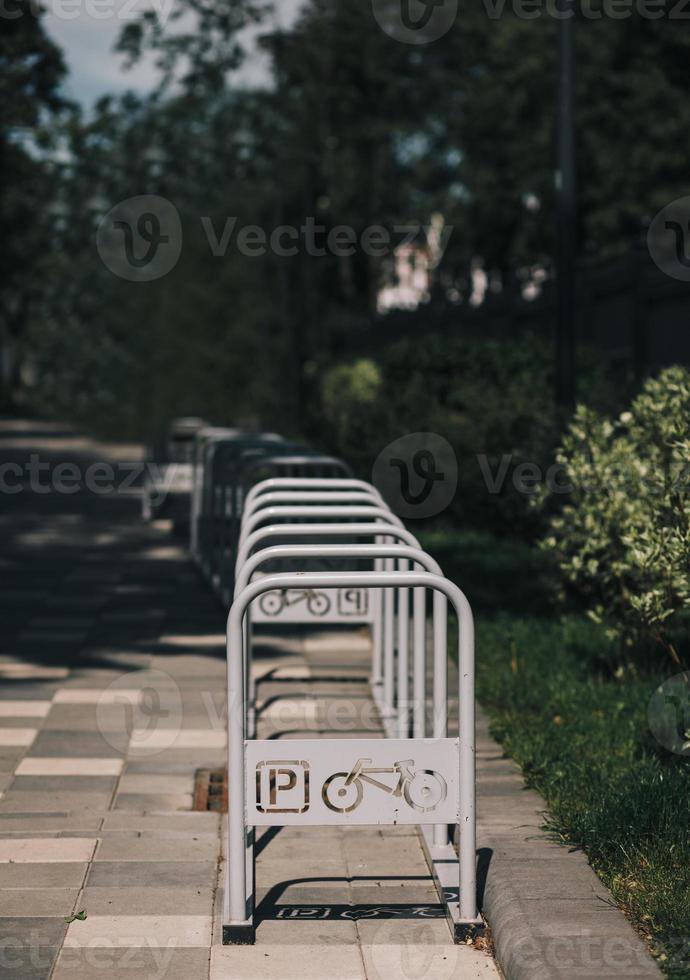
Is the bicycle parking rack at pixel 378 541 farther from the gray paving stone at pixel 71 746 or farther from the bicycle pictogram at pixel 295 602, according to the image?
the gray paving stone at pixel 71 746

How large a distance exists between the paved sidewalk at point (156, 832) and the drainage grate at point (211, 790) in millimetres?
53

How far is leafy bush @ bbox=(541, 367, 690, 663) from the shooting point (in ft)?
21.8

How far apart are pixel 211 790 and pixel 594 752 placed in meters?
1.57

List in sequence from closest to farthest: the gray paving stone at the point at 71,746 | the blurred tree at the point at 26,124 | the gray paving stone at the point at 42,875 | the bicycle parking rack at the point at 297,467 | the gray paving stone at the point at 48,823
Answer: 1. the gray paving stone at the point at 42,875
2. the gray paving stone at the point at 48,823
3. the gray paving stone at the point at 71,746
4. the bicycle parking rack at the point at 297,467
5. the blurred tree at the point at 26,124

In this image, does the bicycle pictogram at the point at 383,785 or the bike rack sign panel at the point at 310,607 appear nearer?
the bicycle pictogram at the point at 383,785

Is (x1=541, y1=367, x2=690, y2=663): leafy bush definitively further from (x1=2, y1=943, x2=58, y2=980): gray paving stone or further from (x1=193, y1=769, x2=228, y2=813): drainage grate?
(x1=2, y1=943, x2=58, y2=980): gray paving stone

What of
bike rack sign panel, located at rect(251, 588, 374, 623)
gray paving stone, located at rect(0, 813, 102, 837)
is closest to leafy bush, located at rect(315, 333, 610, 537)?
bike rack sign panel, located at rect(251, 588, 374, 623)

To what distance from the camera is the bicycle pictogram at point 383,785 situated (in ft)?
15.2

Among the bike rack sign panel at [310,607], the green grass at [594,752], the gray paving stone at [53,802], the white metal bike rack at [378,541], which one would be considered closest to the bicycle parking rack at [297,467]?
the white metal bike rack at [378,541]

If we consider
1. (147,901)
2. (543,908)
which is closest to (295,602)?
(147,901)

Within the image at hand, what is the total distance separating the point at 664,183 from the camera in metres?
27.8

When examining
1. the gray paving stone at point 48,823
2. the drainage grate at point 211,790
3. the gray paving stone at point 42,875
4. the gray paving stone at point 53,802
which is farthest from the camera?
the drainage grate at point 211,790

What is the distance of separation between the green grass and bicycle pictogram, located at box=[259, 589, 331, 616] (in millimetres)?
929

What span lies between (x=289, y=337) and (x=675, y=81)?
9.01 meters
